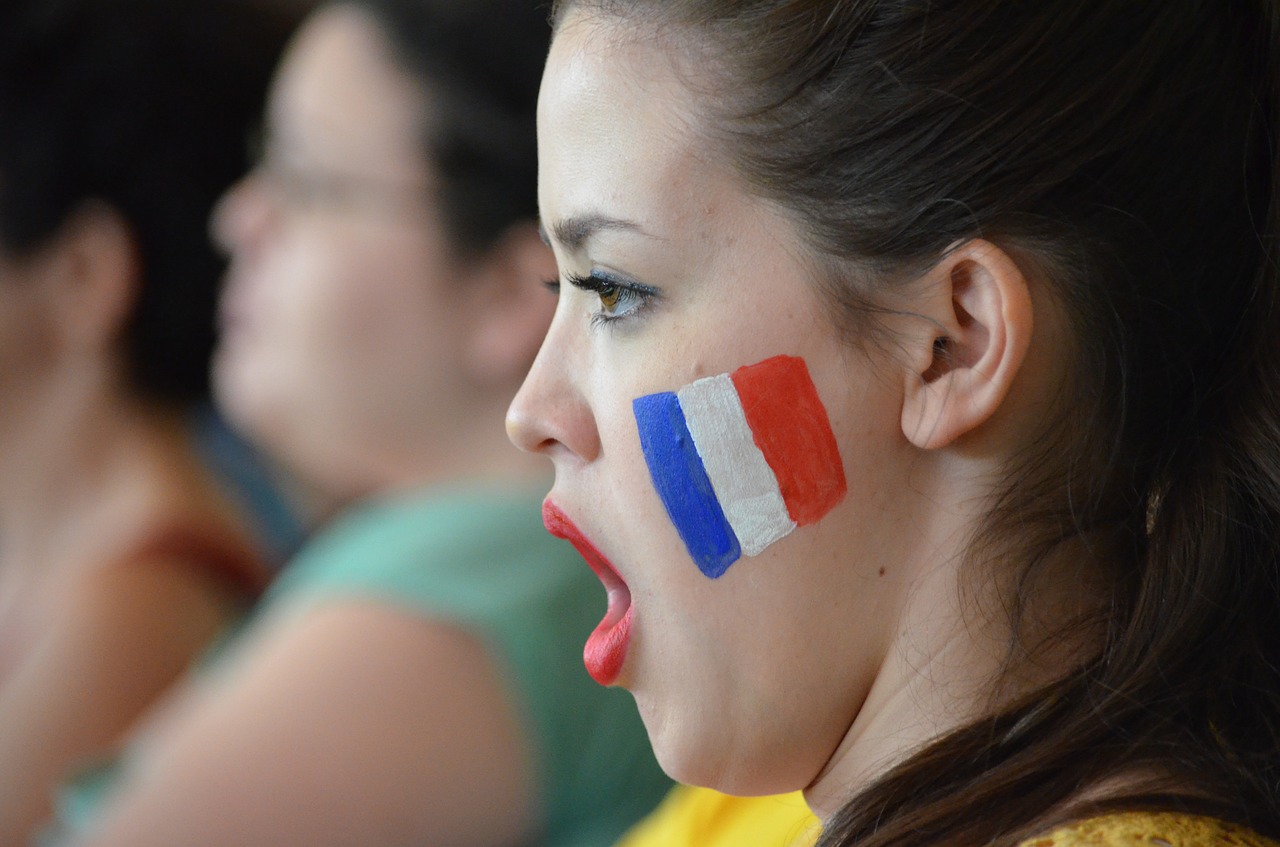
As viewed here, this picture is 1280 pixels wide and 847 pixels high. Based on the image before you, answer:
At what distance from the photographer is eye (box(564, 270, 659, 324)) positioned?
2.89 feet

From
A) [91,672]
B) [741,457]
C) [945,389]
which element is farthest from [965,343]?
[91,672]

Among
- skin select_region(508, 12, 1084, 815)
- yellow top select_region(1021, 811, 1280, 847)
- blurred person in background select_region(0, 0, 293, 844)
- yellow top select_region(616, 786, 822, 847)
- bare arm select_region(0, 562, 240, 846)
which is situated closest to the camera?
yellow top select_region(1021, 811, 1280, 847)

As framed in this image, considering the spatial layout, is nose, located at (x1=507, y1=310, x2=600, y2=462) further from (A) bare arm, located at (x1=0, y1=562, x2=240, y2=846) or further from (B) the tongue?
(A) bare arm, located at (x1=0, y1=562, x2=240, y2=846)

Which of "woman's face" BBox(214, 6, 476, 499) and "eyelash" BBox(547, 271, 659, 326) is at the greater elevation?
"woman's face" BBox(214, 6, 476, 499)

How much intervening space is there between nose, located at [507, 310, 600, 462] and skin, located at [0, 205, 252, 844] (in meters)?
1.28

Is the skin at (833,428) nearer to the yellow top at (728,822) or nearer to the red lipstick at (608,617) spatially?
the red lipstick at (608,617)

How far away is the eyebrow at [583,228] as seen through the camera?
871 mm

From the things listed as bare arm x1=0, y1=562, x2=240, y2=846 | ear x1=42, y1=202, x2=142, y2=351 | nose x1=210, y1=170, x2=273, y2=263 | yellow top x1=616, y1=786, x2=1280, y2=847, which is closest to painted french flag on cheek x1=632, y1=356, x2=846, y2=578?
yellow top x1=616, y1=786, x2=1280, y2=847

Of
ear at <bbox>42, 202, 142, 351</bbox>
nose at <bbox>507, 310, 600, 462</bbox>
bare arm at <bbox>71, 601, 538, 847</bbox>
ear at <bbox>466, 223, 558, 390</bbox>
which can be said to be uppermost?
ear at <bbox>42, 202, 142, 351</bbox>

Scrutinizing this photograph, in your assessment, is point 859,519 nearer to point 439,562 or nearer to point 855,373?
point 855,373

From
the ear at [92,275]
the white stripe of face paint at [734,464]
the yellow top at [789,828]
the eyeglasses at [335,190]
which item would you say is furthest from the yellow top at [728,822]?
the ear at [92,275]

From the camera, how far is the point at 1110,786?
791 millimetres

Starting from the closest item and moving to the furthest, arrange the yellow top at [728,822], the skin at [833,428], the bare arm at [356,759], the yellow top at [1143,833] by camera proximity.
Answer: the yellow top at [1143,833]
the skin at [833,428]
the yellow top at [728,822]
the bare arm at [356,759]

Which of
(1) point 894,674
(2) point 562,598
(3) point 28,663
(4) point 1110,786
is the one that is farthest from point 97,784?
(4) point 1110,786
